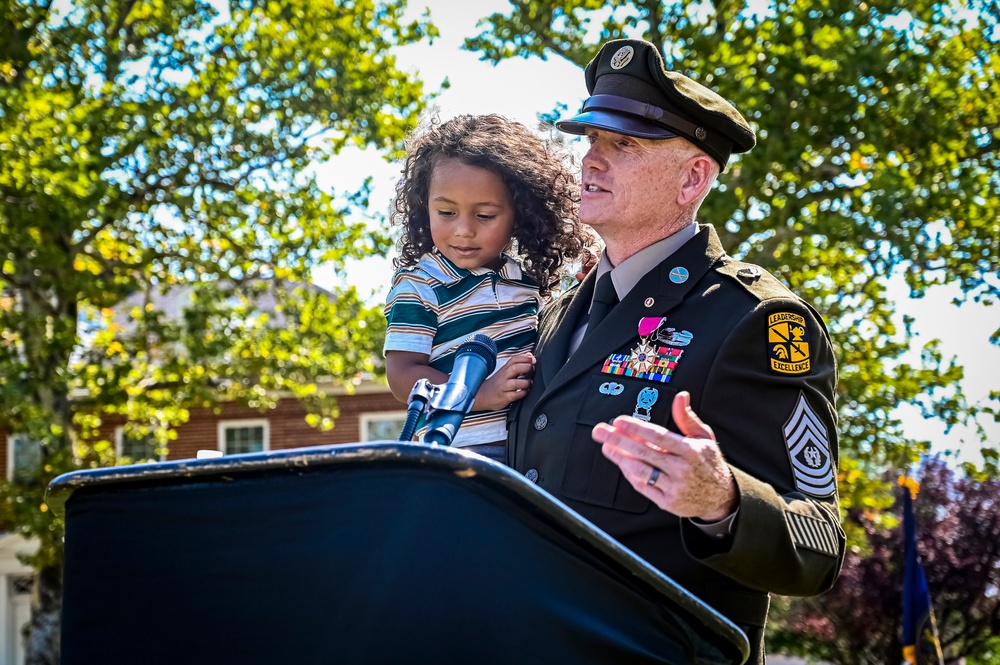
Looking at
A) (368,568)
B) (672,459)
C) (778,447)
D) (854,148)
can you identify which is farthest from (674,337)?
(854,148)

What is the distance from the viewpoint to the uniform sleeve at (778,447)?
181 cm

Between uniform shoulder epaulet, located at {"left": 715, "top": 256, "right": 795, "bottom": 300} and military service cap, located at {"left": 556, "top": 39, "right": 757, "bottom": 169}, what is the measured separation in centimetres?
28

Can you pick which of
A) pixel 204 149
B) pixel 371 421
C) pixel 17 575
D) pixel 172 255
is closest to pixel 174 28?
pixel 204 149

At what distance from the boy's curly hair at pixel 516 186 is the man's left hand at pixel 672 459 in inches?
51.9

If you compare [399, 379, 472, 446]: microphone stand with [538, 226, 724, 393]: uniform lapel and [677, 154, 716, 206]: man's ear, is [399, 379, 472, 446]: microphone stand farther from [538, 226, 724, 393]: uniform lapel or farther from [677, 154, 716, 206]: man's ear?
[677, 154, 716, 206]: man's ear

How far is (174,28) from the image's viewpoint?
722 inches

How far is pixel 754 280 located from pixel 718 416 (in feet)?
1.28

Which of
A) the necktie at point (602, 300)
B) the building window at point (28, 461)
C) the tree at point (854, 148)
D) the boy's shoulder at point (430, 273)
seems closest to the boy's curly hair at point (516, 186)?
the boy's shoulder at point (430, 273)

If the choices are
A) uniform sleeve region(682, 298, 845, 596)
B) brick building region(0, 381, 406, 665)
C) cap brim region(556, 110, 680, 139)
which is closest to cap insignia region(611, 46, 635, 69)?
cap brim region(556, 110, 680, 139)

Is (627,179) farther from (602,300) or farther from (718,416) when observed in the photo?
(718,416)

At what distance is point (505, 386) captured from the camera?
255 centimetres

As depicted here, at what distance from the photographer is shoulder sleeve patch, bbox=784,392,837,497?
206 centimetres

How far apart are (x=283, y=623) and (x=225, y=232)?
16771 millimetres

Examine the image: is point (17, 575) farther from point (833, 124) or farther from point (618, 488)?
point (618, 488)
